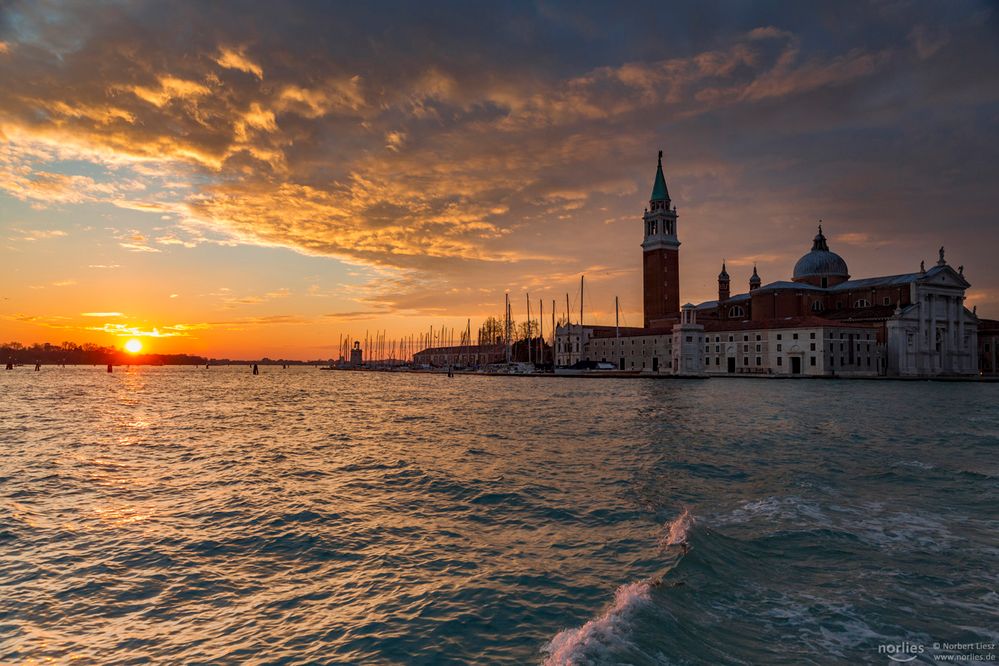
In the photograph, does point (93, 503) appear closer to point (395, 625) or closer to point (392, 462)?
point (392, 462)

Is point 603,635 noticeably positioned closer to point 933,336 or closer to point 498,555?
point 498,555

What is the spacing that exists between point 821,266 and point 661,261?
89.6ft

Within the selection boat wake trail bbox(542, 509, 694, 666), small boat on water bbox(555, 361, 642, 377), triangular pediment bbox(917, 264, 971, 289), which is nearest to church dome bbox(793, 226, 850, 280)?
triangular pediment bbox(917, 264, 971, 289)

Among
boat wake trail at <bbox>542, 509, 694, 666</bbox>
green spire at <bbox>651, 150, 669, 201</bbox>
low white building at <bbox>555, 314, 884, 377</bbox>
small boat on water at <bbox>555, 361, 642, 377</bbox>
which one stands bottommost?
boat wake trail at <bbox>542, 509, 694, 666</bbox>

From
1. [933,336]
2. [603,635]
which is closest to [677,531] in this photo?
[603,635]

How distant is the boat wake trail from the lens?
5309 mm

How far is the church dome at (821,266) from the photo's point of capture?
4031 inches

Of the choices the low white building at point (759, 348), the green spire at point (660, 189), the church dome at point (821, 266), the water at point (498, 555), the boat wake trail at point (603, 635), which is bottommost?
the water at point (498, 555)

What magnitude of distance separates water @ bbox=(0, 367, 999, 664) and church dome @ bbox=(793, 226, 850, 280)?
9393 cm

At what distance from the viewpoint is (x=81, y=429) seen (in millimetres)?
26359

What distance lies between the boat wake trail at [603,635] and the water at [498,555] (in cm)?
3

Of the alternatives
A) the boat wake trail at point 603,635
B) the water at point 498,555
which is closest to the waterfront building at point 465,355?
the water at point 498,555

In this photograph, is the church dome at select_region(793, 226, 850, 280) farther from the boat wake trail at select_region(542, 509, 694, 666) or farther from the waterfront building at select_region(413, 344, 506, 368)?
the boat wake trail at select_region(542, 509, 694, 666)

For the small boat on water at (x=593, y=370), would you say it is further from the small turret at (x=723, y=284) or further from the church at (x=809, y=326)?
the small turret at (x=723, y=284)
